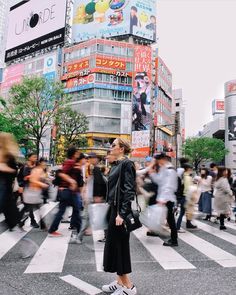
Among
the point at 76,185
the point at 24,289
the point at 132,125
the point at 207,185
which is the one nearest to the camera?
the point at 24,289

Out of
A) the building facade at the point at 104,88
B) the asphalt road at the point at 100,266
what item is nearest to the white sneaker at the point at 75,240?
the asphalt road at the point at 100,266

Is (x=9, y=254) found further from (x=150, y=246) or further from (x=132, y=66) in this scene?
(x=132, y=66)

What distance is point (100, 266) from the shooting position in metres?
4.39

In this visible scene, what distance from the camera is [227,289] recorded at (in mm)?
3561

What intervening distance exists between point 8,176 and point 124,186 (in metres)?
1.92

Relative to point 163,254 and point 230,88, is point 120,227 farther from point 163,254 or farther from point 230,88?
point 230,88

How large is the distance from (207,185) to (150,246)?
4.61 m

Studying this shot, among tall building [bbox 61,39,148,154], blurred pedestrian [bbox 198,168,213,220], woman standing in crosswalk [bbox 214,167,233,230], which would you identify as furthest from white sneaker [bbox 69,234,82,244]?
tall building [bbox 61,39,148,154]

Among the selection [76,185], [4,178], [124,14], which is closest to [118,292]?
[4,178]

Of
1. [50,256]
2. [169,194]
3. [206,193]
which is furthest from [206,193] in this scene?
[50,256]

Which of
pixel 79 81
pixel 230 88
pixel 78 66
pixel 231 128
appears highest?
pixel 230 88

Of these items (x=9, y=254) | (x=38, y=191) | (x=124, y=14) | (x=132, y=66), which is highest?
(x=124, y=14)

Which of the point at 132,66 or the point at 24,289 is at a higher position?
the point at 132,66

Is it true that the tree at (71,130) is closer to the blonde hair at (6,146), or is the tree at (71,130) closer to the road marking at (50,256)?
the road marking at (50,256)
